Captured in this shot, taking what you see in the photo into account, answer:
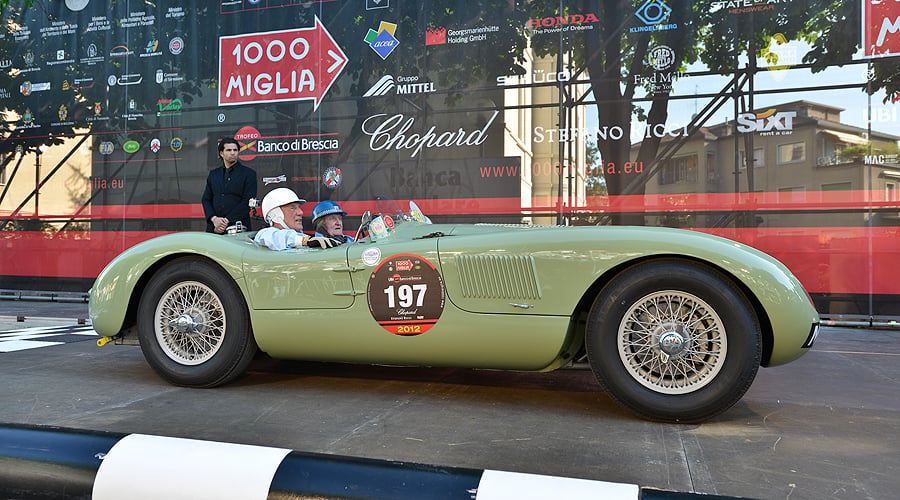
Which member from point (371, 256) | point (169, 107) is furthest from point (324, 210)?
point (169, 107)

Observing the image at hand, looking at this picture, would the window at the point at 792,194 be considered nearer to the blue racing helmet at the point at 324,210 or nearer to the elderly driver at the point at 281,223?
the blue racing helmet at the point at 324,210

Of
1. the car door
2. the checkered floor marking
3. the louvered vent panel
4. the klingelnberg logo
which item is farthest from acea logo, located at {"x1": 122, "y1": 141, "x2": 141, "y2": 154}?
the louvered vent panel

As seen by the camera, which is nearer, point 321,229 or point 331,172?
point 321,229

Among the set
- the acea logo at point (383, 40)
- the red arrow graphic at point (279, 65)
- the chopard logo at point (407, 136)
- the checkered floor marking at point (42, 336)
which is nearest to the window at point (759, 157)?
the chopard logo at point (407, 136)

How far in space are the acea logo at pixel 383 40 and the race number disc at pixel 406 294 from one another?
554 centimetres

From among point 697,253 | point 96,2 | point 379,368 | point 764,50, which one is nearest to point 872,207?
point 764,50

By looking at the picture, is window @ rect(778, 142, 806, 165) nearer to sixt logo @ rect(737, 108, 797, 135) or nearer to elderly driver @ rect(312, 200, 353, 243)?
sixt logo @ rect(737, 108, 797, 135)

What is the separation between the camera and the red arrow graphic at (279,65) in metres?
8.26

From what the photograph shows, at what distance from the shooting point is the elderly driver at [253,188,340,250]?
11.7ft

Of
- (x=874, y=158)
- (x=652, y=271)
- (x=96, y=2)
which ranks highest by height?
(x=96, y=2)

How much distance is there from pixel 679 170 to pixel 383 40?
3989 mm

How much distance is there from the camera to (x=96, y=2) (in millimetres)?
9320

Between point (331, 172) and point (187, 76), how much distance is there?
8.68 feet

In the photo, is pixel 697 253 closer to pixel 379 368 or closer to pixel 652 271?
pixel 652 271
